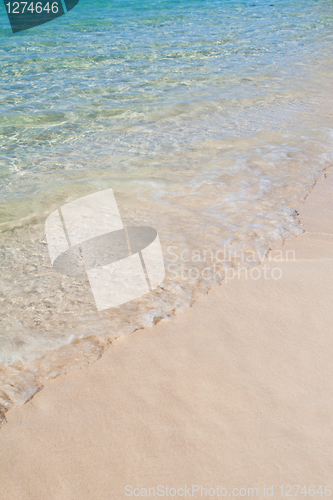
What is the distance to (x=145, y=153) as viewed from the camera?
427 centimetres

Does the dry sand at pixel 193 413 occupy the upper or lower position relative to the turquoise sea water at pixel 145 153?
lower

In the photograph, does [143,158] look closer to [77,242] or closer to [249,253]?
[77,242]

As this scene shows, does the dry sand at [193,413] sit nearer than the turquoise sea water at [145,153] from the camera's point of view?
Yes

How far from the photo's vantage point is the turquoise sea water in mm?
2126

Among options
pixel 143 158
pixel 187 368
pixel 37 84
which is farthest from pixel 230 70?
pixel 187 368

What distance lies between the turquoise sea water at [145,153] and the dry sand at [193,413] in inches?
6.6

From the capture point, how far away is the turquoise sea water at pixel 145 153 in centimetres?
213

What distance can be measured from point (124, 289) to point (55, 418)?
2.82ft

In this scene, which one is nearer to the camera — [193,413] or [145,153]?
[193,413]

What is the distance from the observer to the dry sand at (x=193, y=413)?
54.6 inches

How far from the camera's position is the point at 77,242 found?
9.14ft

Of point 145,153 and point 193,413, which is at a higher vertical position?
point 145,153

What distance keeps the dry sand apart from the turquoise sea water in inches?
6.6

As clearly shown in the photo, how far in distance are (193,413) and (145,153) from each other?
319cm
